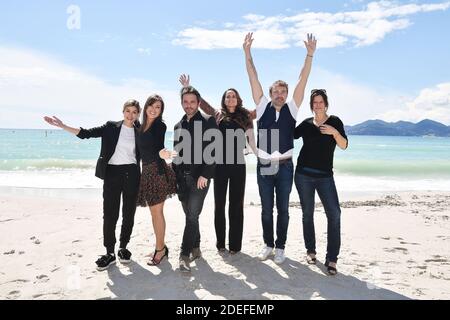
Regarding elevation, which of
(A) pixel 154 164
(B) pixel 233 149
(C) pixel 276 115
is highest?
(C) pixel 276 115

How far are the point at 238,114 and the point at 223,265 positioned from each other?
2.03 metres

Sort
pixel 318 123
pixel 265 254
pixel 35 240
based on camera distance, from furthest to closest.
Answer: pixel 35 240 → pixel 265 254 → pixel 318 123

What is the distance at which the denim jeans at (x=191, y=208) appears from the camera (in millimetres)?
4586

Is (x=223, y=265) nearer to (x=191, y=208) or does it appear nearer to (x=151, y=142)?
(x=191, y=208)

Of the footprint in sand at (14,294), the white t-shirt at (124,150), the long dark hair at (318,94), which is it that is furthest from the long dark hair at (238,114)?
the footprint in sand at (14,294)

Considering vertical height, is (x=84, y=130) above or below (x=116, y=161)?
above

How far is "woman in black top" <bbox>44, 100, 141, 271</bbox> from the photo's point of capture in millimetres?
4676

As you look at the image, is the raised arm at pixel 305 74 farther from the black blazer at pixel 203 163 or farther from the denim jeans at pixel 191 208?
the denim jeans at pixel 191 208

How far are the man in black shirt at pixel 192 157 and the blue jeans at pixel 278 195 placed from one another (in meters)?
0.74

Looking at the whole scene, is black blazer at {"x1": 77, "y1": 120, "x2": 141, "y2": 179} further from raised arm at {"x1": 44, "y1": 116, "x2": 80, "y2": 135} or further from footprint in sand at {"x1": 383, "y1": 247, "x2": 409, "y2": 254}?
footprint in sand at {"x1": 383, "y1": 247, "x2": 409, "y2": 254}

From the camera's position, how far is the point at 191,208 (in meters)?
4.63

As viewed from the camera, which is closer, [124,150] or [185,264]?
[185,264]

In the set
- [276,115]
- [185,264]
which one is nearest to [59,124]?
[185,264]
